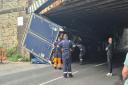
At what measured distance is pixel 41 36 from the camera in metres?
23.9

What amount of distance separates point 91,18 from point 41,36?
598 cm

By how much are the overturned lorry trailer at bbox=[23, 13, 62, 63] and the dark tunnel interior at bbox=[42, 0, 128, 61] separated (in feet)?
2.93

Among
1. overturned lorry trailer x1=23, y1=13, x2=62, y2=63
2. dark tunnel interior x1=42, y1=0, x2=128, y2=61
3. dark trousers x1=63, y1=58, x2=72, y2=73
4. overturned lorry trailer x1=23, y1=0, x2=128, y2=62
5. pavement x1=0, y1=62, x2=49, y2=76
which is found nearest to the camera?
dark trousers x1=63, y1=58, x2=72, y2=73

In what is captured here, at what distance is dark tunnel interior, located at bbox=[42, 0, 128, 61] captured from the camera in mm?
21562

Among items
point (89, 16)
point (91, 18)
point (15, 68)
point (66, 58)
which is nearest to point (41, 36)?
point (15, 68)

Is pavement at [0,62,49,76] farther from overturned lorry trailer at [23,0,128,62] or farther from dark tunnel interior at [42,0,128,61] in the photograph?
overturned lorry trailer at [23,0,128,62]

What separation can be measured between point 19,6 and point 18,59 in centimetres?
379

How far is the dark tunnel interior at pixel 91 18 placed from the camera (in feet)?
70.7

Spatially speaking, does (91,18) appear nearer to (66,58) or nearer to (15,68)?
(15,68)

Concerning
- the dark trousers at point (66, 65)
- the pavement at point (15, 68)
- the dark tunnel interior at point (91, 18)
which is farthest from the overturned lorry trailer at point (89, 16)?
the dark trousers at point (66, 65)

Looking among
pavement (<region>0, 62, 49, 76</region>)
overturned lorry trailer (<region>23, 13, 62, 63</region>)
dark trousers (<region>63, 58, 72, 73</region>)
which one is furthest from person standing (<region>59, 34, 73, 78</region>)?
overturned lorry trailer (<region>23, 13, 62, 63</region>)

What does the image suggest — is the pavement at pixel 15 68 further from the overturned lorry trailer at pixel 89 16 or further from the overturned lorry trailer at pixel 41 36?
the overturned lorry trailer at pixel 89 16

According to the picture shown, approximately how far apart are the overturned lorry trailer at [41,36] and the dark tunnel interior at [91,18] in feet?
2.93

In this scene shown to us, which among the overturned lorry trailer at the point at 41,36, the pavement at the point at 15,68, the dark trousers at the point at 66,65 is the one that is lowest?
the pavement at the point at 15,68
